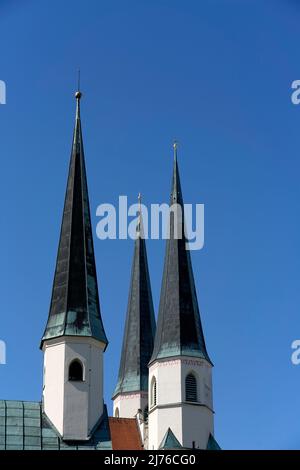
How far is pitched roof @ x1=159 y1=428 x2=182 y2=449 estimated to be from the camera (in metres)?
54.4

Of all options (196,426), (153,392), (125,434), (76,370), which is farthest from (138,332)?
(76,370)

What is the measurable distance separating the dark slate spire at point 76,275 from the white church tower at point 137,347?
56.9 ft

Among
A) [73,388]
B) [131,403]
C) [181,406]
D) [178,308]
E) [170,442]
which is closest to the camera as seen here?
[73,388]

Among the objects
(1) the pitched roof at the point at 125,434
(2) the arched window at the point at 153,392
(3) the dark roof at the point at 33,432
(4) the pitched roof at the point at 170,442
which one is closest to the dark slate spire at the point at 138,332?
(1) the pitched roof at the point at 125,434

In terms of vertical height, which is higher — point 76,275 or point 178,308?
point 178,308

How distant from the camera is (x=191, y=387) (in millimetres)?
56906

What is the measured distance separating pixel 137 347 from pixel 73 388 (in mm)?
20686

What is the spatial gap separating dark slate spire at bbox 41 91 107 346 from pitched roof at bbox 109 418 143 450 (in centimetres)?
1424

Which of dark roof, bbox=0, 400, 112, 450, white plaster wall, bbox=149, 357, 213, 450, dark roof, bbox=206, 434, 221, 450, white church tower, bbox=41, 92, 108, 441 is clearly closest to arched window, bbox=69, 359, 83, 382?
white church tower, bbox=41, 92, 108, 441

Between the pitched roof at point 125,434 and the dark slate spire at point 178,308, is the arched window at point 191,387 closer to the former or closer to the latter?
the dark slate spire at point 178,308

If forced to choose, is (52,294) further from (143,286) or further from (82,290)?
(143,286)

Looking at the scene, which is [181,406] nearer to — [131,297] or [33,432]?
[33,432]
